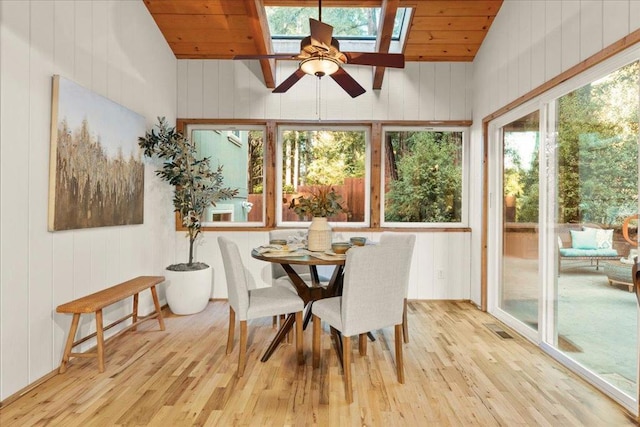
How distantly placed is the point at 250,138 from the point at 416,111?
212 centimetres

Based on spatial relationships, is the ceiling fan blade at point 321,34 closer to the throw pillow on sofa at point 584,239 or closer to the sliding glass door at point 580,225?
the sliding glass door at point 580,225

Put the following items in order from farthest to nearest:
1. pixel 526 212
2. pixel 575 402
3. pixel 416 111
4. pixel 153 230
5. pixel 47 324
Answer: pixel 416 111 → pixel 153 230 → pixel 526 212 → pixel 47 324 → pixel 575 402

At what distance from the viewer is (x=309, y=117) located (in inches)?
170

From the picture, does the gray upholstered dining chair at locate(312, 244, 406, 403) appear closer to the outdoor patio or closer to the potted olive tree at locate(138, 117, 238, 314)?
the outdoor patio

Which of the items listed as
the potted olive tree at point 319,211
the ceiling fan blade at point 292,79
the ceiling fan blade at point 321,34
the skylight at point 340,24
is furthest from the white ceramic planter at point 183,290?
the skylight at point 340,24

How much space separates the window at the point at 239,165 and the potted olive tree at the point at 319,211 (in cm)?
182

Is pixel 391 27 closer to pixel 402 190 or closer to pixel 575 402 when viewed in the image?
pixel 402 190

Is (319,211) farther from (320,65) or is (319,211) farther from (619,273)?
(619,273)

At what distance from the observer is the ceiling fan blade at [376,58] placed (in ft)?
8.42

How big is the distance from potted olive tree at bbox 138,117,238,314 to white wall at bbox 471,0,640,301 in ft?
10.2

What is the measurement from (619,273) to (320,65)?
7.84 ft

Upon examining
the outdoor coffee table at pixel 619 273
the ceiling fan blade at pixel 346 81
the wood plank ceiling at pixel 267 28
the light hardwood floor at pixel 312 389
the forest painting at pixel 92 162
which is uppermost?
the wood plank ceiling at pixel 267 28

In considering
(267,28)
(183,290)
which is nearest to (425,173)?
(267,28)

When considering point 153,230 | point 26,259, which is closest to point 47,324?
point 26,259
